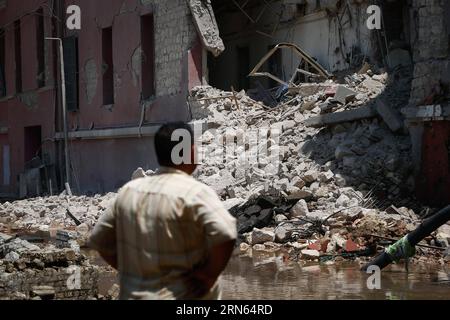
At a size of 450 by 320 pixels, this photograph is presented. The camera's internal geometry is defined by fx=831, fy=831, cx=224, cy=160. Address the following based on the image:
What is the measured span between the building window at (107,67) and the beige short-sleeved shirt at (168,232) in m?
18.2

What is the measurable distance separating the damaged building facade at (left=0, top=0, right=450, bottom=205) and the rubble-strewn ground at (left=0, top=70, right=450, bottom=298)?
73cm

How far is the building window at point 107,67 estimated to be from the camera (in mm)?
22062

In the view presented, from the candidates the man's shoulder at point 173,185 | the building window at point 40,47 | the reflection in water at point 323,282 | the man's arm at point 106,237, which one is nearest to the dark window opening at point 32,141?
the building window at point 40,47

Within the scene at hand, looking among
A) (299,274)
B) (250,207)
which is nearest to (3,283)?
(299,274)

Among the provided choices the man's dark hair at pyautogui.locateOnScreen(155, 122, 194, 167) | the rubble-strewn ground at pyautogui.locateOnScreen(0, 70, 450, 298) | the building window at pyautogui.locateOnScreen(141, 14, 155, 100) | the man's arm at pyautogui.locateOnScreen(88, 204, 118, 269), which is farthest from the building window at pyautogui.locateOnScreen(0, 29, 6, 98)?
the man's dark hair at pyautogui.locateOnScreen(155, 122, 194, 167)

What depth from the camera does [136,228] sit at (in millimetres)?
4051

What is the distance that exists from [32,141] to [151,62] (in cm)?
804

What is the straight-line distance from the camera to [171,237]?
3.98 m

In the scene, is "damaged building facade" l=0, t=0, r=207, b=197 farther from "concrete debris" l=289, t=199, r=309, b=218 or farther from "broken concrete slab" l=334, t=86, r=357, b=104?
"concrete debris" l=289, t=199, r=309, b=218

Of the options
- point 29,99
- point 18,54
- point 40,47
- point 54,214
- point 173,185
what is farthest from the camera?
point 18,54

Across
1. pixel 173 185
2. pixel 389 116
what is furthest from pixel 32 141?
pixel 173 185

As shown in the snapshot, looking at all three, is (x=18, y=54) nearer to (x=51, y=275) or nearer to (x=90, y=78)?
(x=90, y=78)

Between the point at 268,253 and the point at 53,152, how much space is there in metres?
14.0

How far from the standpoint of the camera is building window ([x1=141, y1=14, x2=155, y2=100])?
792 inches
